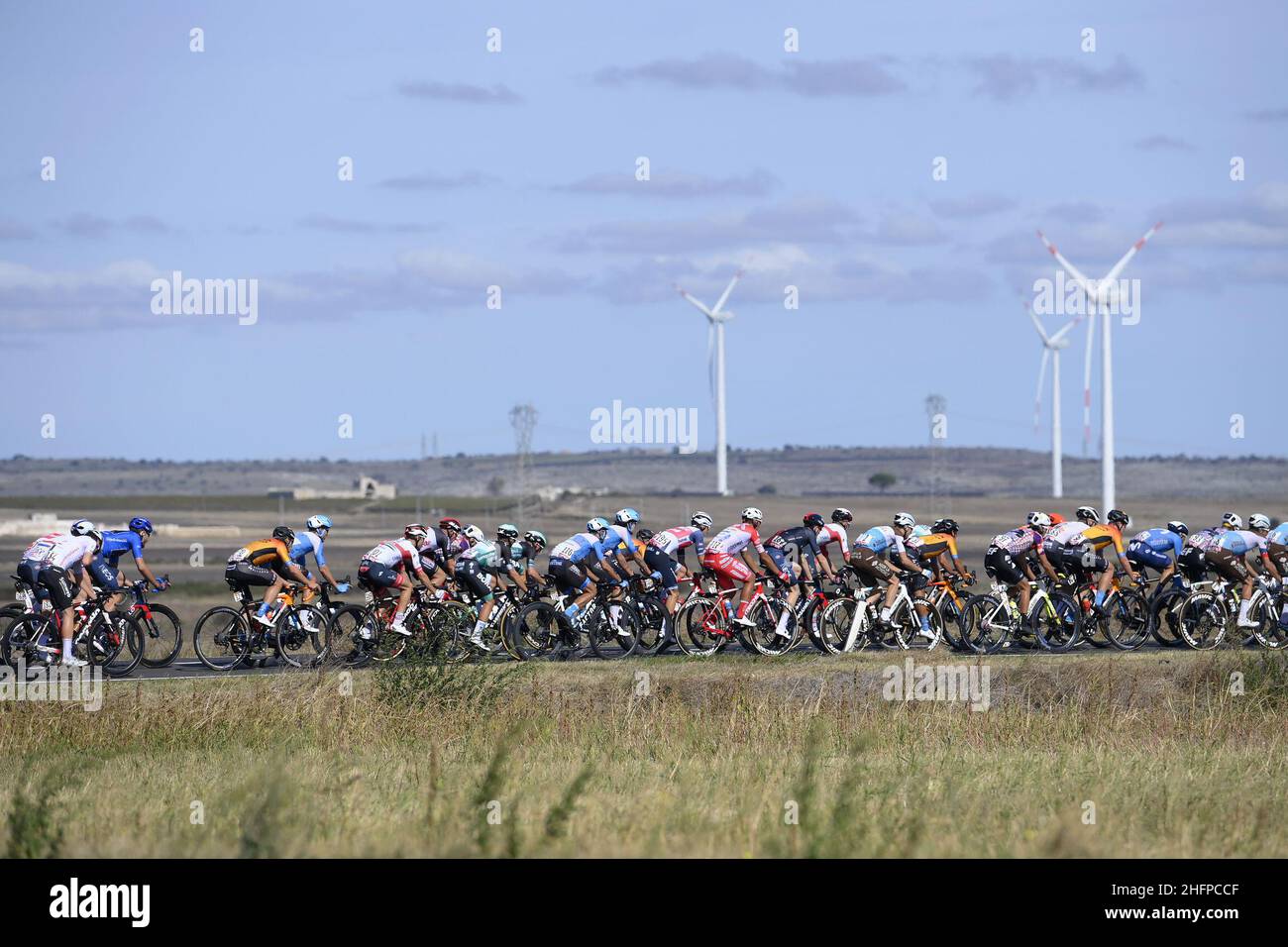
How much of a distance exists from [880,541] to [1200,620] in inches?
194

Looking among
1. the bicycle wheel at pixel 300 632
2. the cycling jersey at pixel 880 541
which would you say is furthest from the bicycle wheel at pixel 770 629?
the bicycle wheel at pixel 300 632

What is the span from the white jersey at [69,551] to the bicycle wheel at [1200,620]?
1442 cm

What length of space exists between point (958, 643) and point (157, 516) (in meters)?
81.9

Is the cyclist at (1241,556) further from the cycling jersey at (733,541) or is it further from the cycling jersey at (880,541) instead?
the cycling jersey at (733,541)

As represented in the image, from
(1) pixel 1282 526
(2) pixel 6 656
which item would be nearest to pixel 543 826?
(2) pixel 6 656

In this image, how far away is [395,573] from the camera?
917 inches

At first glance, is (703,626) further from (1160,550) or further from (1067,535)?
(1160,550)

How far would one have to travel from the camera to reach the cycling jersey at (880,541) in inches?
937

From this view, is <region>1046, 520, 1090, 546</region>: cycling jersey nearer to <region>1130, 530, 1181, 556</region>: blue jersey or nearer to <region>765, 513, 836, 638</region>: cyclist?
<region>1130, 530, 1181, 556</region>: blue jersey

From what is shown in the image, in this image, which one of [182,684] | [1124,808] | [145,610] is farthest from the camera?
[145,610]

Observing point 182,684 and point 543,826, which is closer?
point 543,826
